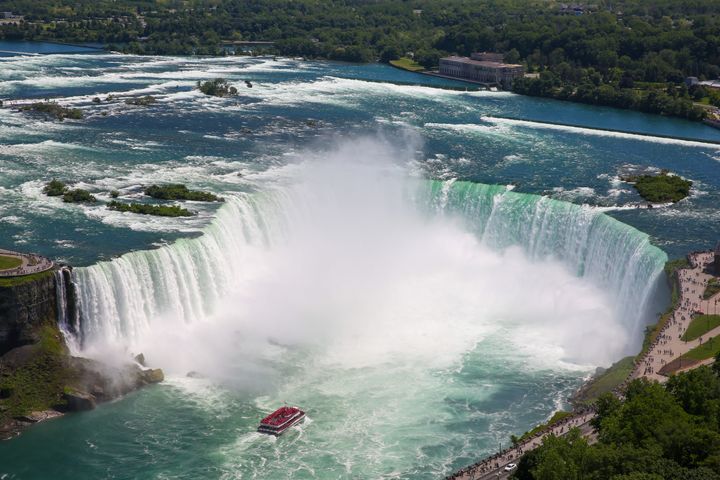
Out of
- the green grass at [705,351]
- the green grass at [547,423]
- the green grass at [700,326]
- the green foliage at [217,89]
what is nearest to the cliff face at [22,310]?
the green grass at [547,423]

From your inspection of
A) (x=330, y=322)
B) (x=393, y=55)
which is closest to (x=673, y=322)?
(x=330, y=322)

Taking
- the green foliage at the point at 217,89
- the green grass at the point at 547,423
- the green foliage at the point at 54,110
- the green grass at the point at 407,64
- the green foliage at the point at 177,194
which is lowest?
the green grass at the point at 547,423

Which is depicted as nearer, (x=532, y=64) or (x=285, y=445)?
(x=285, y=445)

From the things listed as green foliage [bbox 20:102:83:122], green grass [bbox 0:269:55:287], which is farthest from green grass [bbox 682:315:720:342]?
green foliage [bbox 20:102:83:122]

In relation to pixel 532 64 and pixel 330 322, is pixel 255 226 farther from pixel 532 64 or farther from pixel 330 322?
pixel 532 64

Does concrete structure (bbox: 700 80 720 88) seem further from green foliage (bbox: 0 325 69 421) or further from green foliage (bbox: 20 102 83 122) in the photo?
green foliage (bbox: 0 325 69 421)

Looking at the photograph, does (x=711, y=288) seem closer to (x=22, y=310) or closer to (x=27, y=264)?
(x=22, y=310)

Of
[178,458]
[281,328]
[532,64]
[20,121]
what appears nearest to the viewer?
[178,458]

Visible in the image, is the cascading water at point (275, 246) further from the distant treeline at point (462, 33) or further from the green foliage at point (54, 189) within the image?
the distant treeline at point (462, 33)
